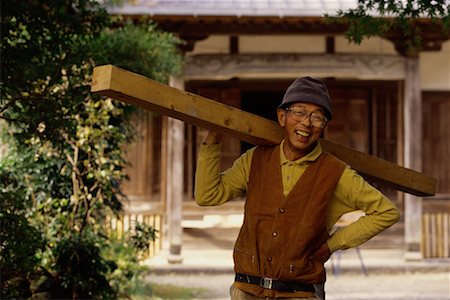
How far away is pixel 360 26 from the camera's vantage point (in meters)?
4.50

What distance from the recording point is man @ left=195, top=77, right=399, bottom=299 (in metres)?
2.97

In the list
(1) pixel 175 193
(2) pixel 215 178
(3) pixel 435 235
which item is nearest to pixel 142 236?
(1) pixel 175 193

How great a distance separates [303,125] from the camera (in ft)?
9.82

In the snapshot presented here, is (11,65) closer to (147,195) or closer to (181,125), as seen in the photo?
(181,125)

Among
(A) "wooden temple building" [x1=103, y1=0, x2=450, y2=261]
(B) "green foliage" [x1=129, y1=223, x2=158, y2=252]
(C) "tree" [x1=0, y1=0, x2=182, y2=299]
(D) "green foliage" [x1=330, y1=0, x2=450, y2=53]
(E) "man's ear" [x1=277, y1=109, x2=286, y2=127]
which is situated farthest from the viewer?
(A) "wooden temple building" [x1=103, y1=0, x2=450, y2=261]

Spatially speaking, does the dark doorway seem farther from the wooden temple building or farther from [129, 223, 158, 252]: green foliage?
[129, 223, 158, 252]: green foliage

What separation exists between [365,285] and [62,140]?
536cm

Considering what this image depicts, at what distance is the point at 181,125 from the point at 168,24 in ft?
4.49

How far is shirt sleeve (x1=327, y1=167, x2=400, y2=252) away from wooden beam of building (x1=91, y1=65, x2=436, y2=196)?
0.33m

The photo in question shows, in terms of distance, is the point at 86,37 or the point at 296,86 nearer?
the point at 296,86

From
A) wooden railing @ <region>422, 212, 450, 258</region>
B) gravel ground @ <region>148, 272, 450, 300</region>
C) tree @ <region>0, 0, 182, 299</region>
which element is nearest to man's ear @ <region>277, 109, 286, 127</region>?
tree @ <region>0, 0, 182, 299</region>

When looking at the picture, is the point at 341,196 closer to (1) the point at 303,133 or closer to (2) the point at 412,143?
(1) the point at 303,133

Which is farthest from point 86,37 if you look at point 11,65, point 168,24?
point 168,24

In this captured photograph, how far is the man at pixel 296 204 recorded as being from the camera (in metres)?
2.97
